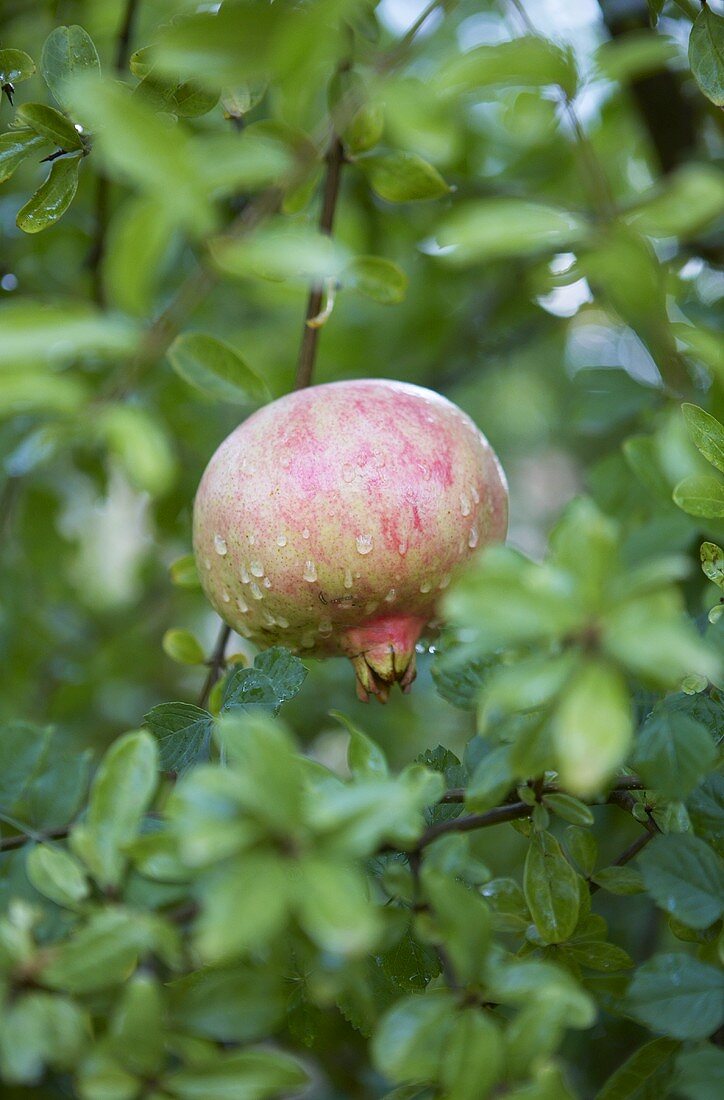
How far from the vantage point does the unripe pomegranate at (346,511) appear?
72 cm

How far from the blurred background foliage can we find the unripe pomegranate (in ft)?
0.34

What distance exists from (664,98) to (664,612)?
1.18 m

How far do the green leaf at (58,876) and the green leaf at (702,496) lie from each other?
0.44 metres

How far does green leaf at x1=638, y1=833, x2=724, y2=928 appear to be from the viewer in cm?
59

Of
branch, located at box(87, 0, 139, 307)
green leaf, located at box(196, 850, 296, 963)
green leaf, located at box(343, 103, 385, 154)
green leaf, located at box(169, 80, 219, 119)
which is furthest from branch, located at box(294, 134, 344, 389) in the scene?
green leaf, located at box(196, 850, 296, 963)

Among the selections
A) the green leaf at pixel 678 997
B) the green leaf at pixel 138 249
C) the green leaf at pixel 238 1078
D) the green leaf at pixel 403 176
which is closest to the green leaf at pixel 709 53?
the green leaf at pixel 403 176

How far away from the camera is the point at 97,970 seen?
0.47 meters

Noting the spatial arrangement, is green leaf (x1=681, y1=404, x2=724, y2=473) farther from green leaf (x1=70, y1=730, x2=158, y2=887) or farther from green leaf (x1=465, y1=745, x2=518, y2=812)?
green leaf (x1=70, y1=730, x2=158, y2=887)

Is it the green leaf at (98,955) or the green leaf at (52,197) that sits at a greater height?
the green leaf at (52,197)

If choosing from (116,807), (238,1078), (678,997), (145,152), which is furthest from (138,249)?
(678,997)

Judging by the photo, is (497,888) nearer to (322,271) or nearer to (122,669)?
(322,271)

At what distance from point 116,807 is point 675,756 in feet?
1.05

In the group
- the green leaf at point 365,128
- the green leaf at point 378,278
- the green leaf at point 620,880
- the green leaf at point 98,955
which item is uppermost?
the green leaf at point 365,128

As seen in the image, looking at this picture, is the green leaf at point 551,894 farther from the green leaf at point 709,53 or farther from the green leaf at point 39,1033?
the green leaf at point 709,53
